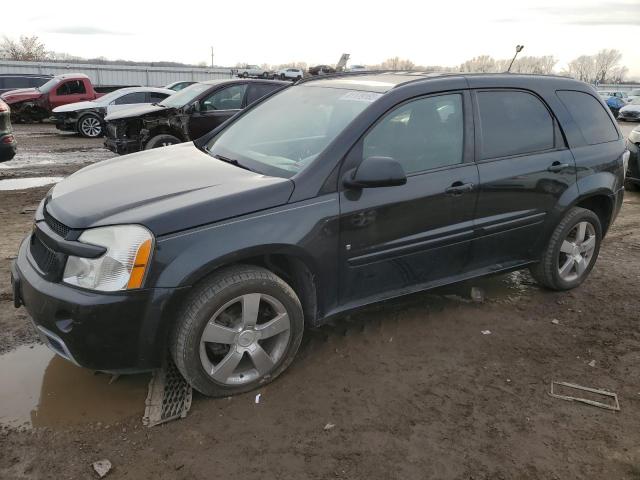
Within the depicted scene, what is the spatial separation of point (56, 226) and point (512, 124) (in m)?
3.06

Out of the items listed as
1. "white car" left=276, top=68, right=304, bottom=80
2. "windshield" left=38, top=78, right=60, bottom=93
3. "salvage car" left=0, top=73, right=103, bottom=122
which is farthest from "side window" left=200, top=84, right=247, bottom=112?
"windshield" left=38, top=78, right=60, bottom=93

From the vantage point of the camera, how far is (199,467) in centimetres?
249

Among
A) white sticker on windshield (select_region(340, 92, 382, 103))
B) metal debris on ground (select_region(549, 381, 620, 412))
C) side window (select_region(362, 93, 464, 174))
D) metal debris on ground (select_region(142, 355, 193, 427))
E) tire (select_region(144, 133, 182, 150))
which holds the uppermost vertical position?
white sticker on windshield (select_region(340, 92, 382, 103))

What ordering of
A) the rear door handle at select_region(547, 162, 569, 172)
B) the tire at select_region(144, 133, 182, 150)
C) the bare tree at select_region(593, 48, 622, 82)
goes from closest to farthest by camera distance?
the rear door handle at select_region(547, 162, 569, 172), the tire at select_region(144, 133, 182, 150), the bare tree at select_region(593, 48, 622, 82)

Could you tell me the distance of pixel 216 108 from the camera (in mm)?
9383

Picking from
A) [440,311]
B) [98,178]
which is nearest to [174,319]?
[98,178]

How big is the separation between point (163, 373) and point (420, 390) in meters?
1.52

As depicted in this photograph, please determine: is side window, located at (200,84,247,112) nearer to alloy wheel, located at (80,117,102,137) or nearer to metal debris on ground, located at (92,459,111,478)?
alloy wheel, located at (80,117,102,137)

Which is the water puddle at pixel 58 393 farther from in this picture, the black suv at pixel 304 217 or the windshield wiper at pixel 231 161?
the windshield wiper at pixel 231 161

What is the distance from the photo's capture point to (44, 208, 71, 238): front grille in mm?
2767

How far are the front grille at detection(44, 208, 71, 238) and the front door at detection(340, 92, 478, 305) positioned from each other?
148 cm

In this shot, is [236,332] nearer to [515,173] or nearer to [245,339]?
[245,339]

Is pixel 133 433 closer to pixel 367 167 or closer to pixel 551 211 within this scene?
pixel 367 167

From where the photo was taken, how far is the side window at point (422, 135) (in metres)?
3.30
